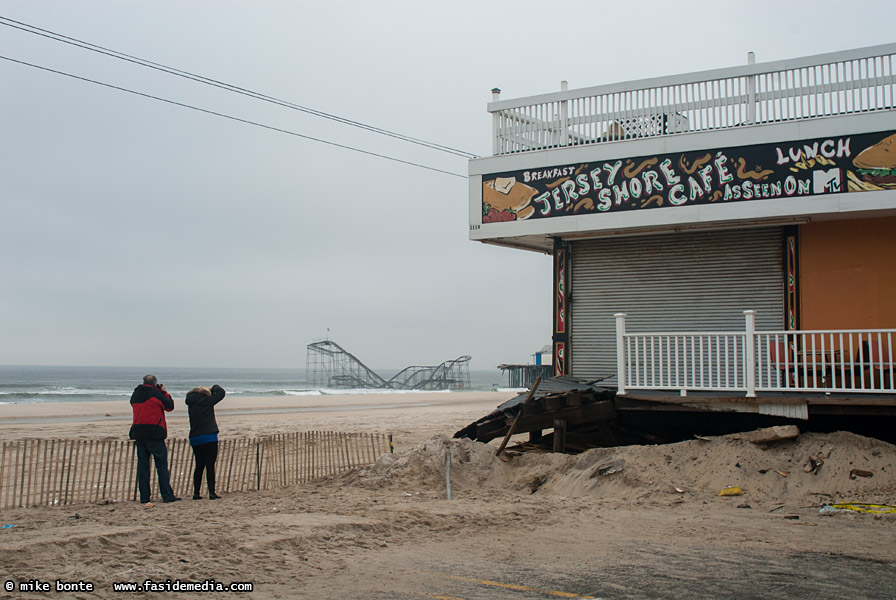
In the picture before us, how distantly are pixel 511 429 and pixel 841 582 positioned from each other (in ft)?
21.0

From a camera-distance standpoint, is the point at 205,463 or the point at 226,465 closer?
the point at 205,463

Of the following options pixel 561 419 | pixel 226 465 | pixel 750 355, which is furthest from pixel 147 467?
pixel 750 355

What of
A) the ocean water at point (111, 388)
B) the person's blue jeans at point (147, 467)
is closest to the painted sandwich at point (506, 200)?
the person's blue jeans at point (147, 467)

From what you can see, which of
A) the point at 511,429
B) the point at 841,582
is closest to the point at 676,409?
the point at 511,429

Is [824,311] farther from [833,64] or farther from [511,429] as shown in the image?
[511,429]

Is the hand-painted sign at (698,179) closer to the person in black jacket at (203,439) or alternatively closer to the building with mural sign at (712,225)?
the building with mural sign at (712,225)

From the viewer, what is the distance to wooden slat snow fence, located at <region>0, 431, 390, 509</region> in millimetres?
10461

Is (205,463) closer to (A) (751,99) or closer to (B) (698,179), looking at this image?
(B) (698,179)

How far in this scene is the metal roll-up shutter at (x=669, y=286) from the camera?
13.2 meters

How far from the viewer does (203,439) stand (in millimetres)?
10891

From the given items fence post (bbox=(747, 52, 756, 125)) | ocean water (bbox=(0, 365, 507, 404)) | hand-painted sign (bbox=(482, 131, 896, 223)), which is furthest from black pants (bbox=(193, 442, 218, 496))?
ocean water (bbox=(0, 365, 507, 404))

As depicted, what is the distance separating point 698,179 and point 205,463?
29.7ft

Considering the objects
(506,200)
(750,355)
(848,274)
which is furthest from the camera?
(506,200)

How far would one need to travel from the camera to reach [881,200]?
11.7 metres
